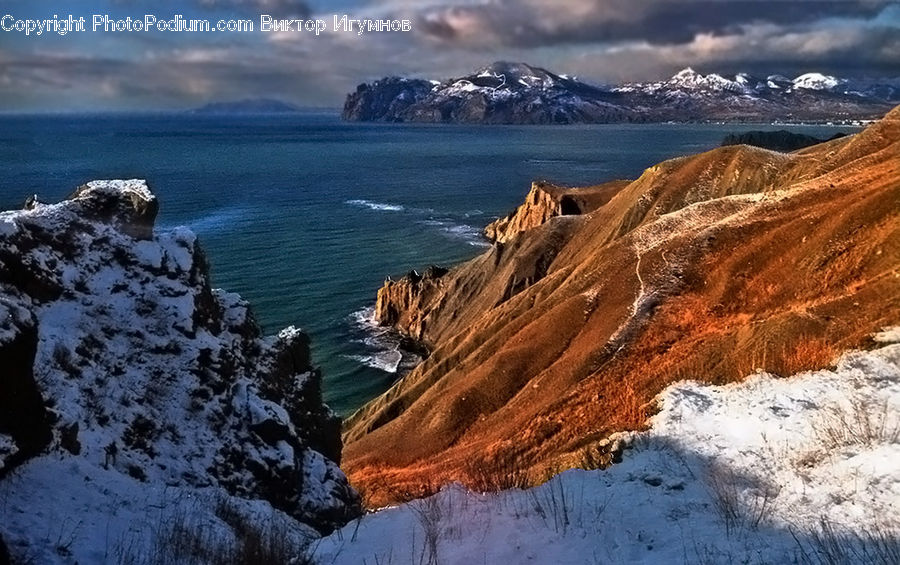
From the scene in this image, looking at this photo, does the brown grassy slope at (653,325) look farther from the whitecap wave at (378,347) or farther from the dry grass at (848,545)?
the whitecap wave at (378,347)

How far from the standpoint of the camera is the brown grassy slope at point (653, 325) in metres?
23.6

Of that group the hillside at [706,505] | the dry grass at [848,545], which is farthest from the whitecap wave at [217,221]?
the dry grass at [848,545]

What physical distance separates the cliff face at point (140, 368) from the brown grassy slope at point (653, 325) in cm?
402

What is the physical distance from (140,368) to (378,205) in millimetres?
109712

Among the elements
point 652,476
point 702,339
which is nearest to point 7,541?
point 652,476

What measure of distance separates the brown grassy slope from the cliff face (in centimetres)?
402

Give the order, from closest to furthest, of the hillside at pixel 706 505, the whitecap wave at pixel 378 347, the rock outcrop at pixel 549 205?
the hillside at pixel 706 505, the whitecap wave at pixel 378 347, the rock outcrop at pixel 549 205

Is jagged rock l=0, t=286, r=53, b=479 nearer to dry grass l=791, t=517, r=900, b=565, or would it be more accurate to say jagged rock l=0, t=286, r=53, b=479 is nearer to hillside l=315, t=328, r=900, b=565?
hillside l=315, t=328, r=900, b=565

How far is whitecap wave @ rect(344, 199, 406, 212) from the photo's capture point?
400ft

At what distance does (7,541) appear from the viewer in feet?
28.0

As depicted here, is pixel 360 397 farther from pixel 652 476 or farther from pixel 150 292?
pixel 652 476

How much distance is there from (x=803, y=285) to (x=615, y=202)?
3877 centimetres

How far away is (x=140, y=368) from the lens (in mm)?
17312

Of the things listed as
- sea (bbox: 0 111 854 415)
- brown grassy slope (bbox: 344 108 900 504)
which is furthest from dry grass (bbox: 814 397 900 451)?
sea (bbox: 0 111 854 415)
